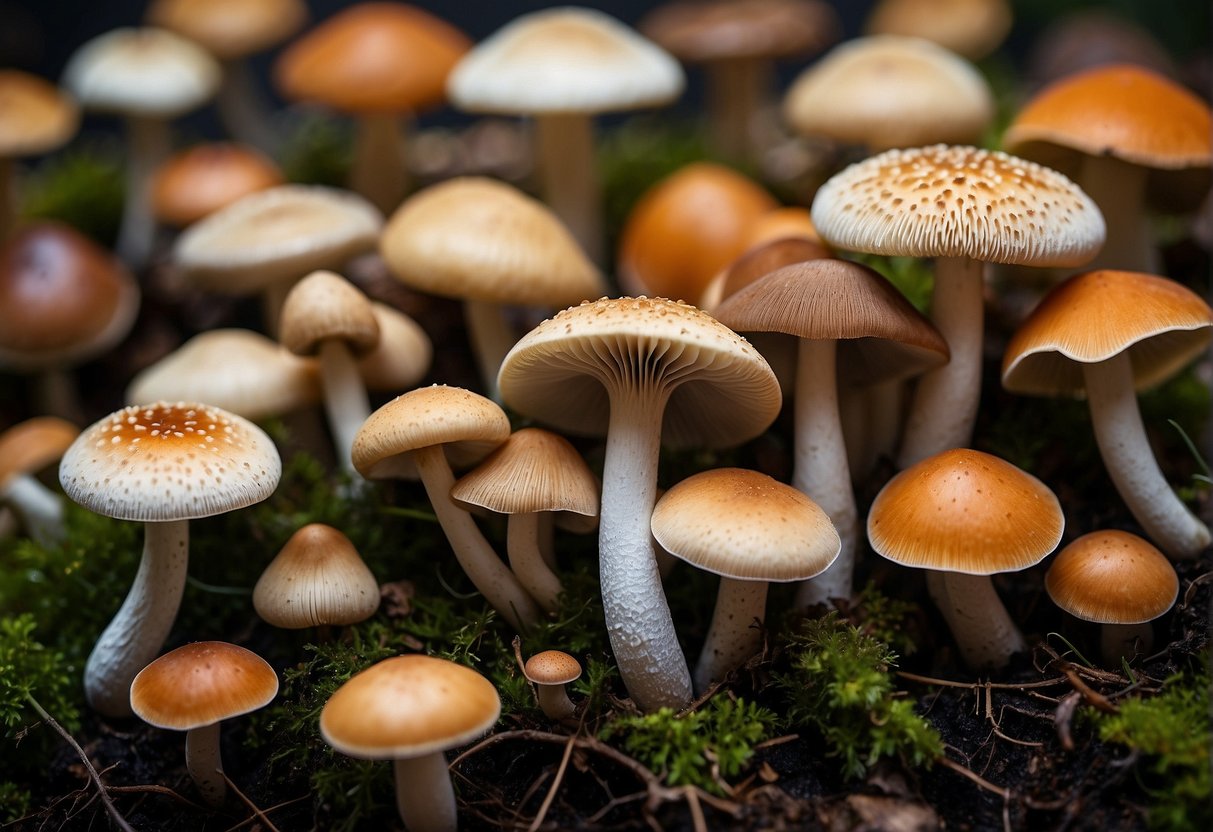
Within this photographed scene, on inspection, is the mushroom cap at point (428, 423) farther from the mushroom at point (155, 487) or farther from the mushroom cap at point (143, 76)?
the mushroom cap at point (143, 76)

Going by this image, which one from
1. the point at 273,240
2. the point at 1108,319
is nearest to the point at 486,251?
the point at 273,240

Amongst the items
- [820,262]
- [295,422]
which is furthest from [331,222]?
[820,262]

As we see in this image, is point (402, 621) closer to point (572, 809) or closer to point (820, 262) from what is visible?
point (572, 809)

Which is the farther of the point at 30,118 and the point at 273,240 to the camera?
the point at 30,118

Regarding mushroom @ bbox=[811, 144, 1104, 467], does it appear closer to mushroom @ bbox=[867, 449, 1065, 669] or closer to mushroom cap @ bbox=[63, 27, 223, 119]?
mushroom @ bbox=[867, 449, 1065, 669]

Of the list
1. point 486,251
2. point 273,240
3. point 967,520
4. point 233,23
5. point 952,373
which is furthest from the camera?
point 233,23

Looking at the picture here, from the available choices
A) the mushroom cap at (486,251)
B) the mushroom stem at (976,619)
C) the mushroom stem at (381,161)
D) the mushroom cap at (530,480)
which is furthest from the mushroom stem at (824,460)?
the mushroom stem at (381,161)

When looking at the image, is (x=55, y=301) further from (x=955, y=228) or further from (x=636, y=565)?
(x=955, y=228)
